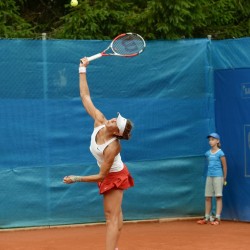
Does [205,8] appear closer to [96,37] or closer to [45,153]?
[96,37]

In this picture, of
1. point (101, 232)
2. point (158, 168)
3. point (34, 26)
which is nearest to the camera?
point (101, 232)

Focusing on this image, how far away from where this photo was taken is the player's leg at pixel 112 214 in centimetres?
673

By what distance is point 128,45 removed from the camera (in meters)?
7.71

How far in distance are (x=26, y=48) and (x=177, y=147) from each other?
2.41 metres

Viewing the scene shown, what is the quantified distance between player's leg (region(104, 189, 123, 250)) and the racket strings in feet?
5.23

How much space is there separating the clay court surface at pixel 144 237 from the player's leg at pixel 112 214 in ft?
4.26

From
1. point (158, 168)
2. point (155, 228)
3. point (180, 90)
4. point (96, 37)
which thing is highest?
point (96, 37)

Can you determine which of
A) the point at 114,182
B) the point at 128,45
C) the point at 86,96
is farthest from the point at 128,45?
the point at 114,182

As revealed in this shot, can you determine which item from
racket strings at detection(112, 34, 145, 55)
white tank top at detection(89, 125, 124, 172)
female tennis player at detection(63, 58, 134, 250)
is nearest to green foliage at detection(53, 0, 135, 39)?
racket strings at detection(112, 34, 145, 55)

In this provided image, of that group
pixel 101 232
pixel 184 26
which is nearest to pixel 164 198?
pixel 101 232

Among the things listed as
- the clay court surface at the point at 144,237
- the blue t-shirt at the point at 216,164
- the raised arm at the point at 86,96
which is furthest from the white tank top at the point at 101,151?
the blue t-shirt at the point at 216,164

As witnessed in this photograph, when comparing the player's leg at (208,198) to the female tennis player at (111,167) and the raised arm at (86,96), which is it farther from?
the raised arm at (86,96)

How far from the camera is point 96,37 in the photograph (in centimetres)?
1071

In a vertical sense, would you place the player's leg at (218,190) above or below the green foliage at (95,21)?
below
